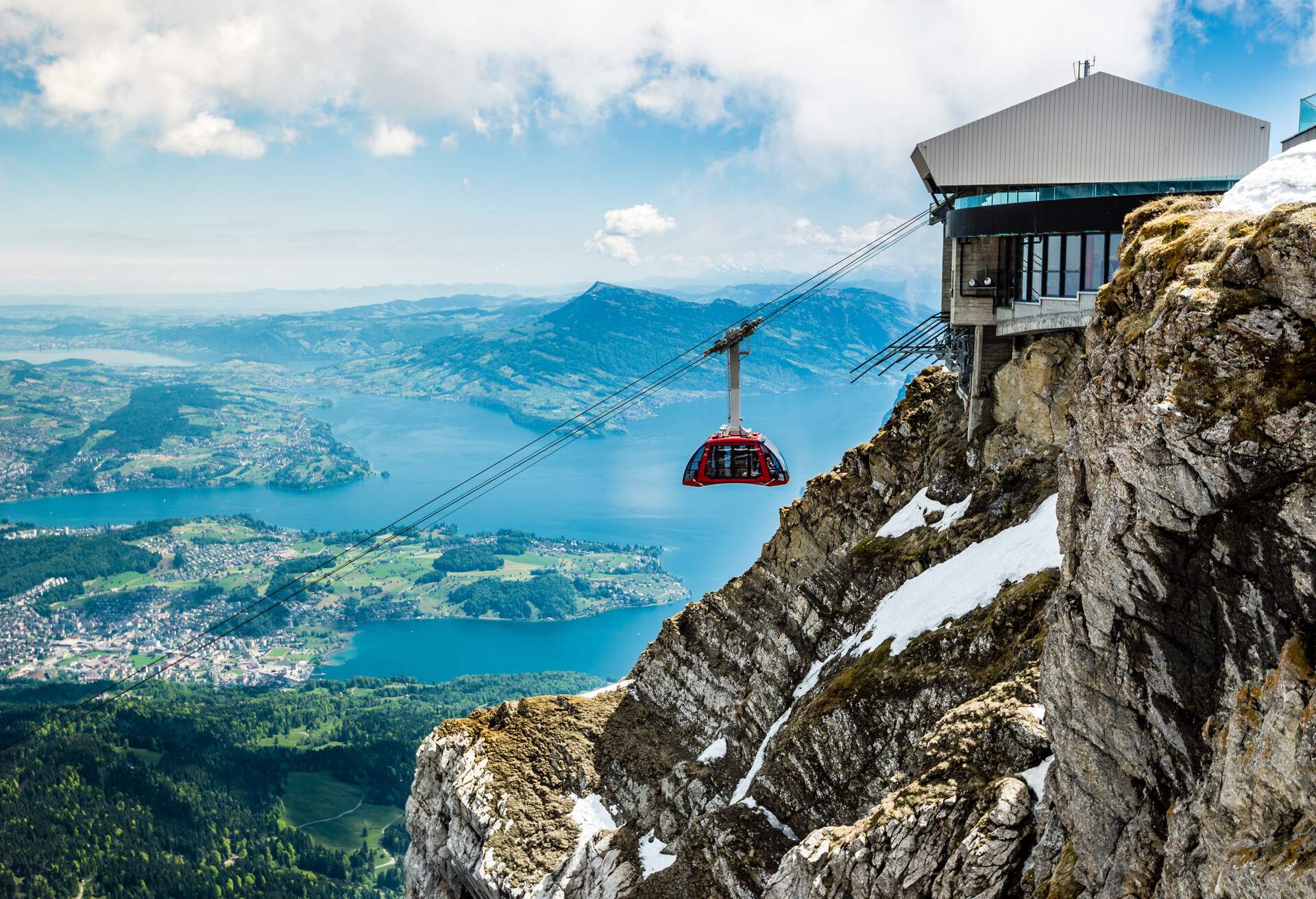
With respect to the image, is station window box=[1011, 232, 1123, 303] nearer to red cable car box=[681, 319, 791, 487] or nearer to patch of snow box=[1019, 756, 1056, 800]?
red cable car box=[681, 319, 791, 487]

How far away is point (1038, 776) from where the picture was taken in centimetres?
1480

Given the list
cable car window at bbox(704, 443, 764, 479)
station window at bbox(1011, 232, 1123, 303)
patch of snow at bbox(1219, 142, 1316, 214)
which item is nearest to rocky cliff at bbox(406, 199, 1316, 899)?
patch of snow at bbox(1219, 142, 1316, 214)

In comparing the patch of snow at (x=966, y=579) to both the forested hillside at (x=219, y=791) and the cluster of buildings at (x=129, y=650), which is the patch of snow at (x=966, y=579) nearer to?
the forested hillside at (x=219, y=791)

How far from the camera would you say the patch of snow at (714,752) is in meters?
31.0

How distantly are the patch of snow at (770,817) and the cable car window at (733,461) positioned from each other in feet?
27.4

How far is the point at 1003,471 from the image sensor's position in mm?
25453

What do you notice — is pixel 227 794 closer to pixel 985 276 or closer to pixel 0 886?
pixel 0 886

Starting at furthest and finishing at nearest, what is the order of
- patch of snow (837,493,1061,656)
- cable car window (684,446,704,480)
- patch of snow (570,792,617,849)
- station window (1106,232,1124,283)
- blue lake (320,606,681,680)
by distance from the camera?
blue lake (320,606,681,680)
patch of snow (570,792,617,849)
cable car window (684,446,704,480)
station window (1106,232,1124,283)
patch of snow (837,493,1061,656)

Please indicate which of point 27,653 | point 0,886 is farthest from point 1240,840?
point 27,653

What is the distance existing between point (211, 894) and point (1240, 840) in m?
114

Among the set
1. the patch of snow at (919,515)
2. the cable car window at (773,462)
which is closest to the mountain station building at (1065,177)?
the patch of snow at (919,515)

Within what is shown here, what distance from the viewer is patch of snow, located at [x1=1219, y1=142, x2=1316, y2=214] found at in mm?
9805

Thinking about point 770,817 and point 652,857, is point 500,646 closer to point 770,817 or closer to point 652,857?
point 652,857

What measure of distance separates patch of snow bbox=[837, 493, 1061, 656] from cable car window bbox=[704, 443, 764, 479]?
5101 millimetres
